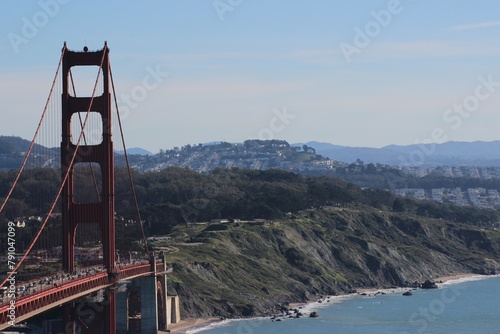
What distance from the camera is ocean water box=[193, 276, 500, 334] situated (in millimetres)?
87812

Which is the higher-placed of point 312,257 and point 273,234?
point 273,234

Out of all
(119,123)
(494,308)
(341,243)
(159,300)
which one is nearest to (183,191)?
(341,243)

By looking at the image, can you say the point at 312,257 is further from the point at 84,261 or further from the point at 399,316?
the point at 84,261

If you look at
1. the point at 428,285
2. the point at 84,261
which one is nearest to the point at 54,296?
the point at 84,261

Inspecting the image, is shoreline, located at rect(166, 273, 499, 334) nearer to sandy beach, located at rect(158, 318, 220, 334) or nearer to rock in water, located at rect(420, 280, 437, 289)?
sandy beach, located at rect(158, 318, 220, 334)

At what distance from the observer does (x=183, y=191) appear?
5246 inches

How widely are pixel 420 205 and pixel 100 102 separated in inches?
4555

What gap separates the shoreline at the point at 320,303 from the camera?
8286 cm

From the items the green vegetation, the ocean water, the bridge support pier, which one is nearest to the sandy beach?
the ocean water

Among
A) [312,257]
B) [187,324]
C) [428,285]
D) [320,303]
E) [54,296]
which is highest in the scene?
[54,296]

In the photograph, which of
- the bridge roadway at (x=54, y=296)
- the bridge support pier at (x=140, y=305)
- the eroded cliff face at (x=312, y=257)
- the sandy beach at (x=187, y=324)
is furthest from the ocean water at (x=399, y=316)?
the bridge roadway at (x=54, y=296)

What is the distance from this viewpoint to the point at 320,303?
105188mm

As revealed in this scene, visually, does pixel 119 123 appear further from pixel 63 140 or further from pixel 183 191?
pixel 183 191

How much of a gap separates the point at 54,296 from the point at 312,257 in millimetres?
74664
